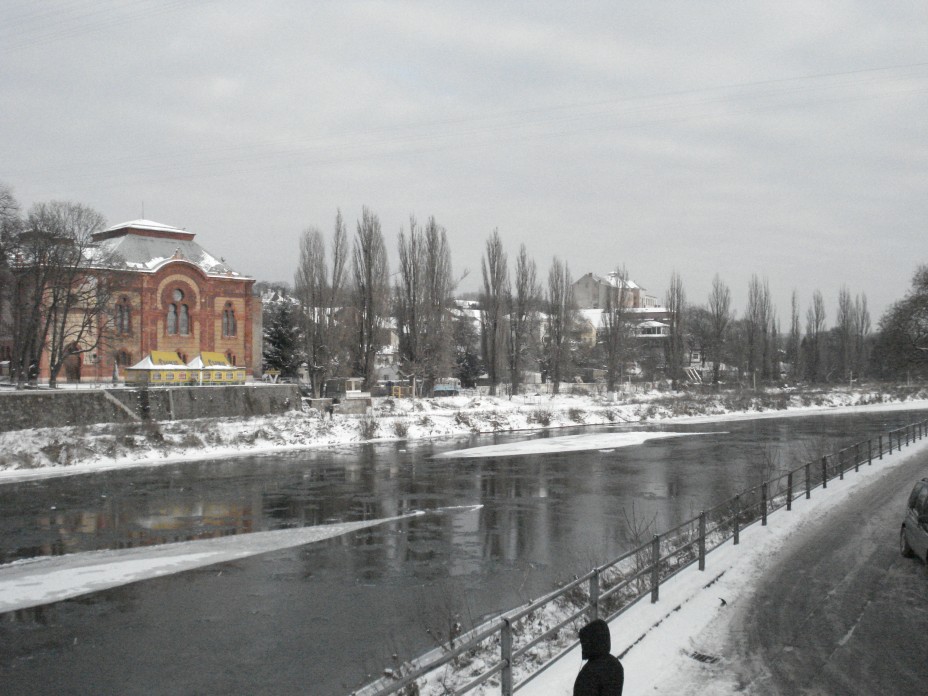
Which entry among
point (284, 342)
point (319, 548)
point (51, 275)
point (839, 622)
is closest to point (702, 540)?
point (839, 622)

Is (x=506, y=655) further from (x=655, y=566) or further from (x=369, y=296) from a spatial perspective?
(x=369, y=296)

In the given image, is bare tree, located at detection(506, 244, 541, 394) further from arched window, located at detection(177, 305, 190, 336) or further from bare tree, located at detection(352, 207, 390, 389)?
arched window, located at detection(177, 305, 190, 336)

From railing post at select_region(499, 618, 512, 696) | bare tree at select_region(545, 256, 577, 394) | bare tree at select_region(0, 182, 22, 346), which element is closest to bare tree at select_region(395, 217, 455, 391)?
bare tree at select_region(545, 256, 577, 394)

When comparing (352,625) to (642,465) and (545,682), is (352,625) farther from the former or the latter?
(642,465)

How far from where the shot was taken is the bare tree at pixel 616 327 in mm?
62500

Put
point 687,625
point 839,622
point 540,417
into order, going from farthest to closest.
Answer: point 540,417 < point 839,622 < point 687,625

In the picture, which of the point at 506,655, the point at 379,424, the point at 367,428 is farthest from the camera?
the point at 379,424

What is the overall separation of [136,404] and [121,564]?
27026 millimetres

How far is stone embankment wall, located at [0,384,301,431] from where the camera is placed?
113ft

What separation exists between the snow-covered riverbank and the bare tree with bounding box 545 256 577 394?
647 centimetres

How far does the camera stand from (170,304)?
58.5 m

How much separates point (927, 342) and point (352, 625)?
48.6 m

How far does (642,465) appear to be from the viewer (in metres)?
28.5

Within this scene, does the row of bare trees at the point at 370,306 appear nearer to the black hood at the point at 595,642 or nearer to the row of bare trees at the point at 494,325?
the row of bare trees at the point at 494,325
